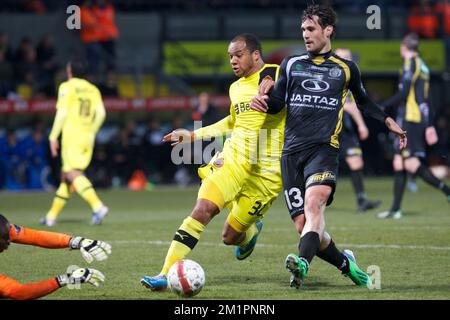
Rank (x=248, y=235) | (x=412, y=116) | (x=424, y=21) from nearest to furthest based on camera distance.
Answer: (x=248, y=235) → (x=412, y=116) → (x=424, y=21)

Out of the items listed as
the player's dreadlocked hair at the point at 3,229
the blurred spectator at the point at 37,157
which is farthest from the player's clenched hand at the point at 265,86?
the blurred spectator at the point at 37,157

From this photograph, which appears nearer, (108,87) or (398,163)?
(398,163)

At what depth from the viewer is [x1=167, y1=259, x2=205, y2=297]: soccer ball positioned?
8.48 meters

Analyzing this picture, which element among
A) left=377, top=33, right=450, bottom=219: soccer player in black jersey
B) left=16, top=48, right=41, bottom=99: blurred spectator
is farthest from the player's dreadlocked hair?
left=16, top=48, right=41, bottom=99: blurred spectator

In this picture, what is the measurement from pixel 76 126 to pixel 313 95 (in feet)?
26.4

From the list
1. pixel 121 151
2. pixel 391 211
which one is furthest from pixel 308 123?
pixel 121 151

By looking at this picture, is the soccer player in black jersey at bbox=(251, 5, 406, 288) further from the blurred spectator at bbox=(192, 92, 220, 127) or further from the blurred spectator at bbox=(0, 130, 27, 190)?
the blurred spectator at bbox=(0, 130, 27, 190)

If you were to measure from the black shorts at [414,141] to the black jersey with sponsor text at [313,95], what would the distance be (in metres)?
7.15

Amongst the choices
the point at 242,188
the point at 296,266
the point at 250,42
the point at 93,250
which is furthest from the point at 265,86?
the point at 93,250

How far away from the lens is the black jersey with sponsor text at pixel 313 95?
29.6 ft

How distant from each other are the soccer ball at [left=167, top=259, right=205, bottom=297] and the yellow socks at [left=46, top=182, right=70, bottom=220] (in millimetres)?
7622

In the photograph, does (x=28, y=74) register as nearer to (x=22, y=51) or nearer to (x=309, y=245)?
(x=22, y=51)

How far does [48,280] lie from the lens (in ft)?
26.9
